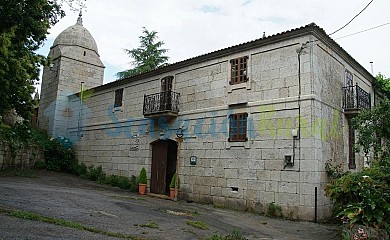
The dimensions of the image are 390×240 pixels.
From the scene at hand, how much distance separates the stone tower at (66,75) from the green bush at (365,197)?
56.6 ft

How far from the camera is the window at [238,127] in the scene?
37.9 ft

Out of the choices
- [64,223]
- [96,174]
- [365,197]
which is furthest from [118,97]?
[365,197]

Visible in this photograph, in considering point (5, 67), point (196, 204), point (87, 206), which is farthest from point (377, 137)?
point (5, 67)

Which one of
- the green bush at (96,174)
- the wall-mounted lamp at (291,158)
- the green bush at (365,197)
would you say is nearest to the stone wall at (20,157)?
the green bush at (96,174)

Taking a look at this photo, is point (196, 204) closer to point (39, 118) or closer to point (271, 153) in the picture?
point (271, 153)

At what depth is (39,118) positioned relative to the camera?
22.8 metres

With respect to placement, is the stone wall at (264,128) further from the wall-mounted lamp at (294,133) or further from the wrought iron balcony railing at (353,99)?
the wrought iron balcony railing at (353,99)

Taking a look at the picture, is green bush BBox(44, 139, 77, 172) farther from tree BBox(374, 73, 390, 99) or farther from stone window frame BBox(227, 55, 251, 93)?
tree BBox(374, 73, 390, 99)

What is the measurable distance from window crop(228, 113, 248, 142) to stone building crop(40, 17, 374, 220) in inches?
1.4

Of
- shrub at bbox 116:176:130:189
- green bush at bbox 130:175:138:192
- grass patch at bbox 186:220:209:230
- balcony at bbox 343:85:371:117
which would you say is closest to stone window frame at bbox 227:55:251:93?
balcony at bbox 343:85:371:117

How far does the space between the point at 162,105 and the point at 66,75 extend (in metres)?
10.3

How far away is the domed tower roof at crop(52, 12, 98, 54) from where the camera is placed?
22.3m

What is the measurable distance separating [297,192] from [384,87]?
8.83m

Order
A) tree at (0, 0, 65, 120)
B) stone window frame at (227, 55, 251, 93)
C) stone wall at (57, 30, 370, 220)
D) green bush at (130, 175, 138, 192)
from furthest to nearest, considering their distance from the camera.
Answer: green bush at (130, 175, 138, 192) < stone window frame at (227, 55, 251, 93) < stone wall at (57, 30, 370, 220) < tree at (0, 0, 65, 120)
